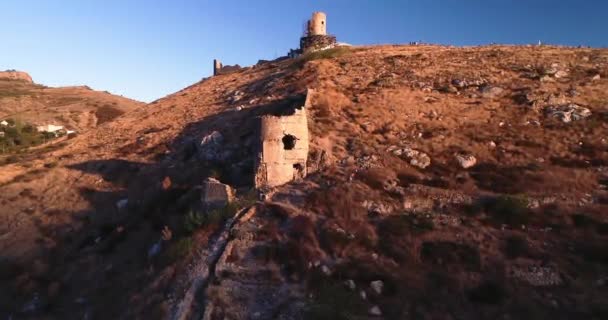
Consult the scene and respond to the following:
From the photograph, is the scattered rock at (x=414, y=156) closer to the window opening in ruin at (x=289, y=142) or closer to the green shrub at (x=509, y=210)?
the green shrub at (x=509, y=210)

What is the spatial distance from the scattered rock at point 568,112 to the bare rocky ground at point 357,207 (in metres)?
0.11

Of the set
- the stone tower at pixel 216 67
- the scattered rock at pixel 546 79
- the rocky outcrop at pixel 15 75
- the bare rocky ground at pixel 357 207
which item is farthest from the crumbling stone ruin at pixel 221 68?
the rocky outcrop at pixel 15 75

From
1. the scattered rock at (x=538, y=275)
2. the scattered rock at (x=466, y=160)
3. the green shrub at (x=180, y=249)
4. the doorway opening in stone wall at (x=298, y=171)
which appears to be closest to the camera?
the scattered rock at (x=538, y=275)

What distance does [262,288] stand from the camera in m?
16.5

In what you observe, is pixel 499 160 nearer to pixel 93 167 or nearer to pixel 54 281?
pixel 54 281

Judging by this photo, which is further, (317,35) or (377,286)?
(317,35)

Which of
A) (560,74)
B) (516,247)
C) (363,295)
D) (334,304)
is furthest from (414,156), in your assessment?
(560,74)

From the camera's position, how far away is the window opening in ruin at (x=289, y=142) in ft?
76.1

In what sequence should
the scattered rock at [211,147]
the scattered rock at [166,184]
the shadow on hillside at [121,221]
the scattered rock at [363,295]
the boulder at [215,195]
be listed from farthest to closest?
the scattered rock at [211,147]
the scattered rock at [166,184]
the boulder at [215,195]
the shadow on hillside at [121,221]
the scattered rock at [363,295]

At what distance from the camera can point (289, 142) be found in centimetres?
2375

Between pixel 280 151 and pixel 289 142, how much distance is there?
1.09 metres

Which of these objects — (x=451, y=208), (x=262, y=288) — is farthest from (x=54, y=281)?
(x=451, y=208)

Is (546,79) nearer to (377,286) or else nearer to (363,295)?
(377,286)

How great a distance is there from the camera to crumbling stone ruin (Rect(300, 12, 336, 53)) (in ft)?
163
